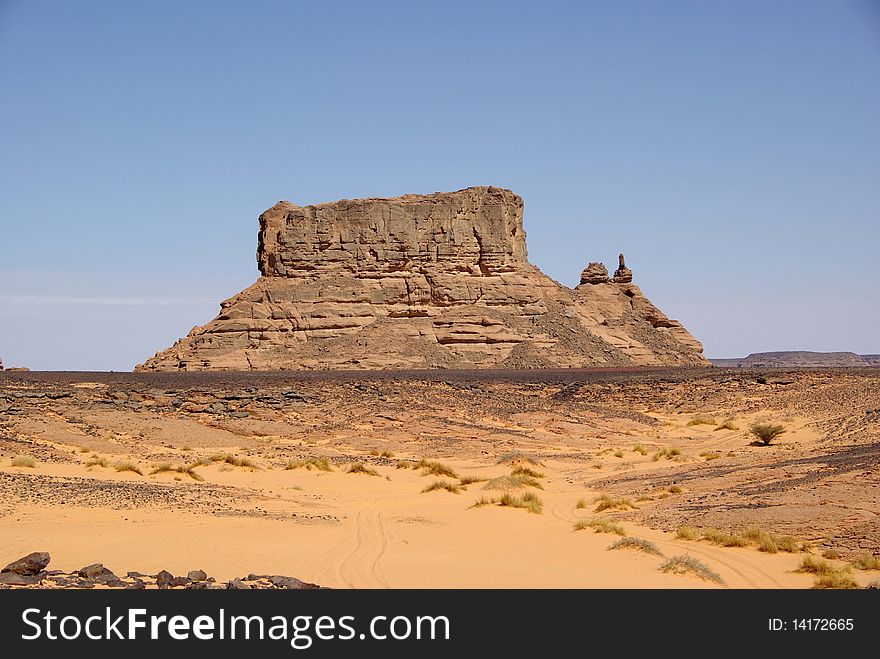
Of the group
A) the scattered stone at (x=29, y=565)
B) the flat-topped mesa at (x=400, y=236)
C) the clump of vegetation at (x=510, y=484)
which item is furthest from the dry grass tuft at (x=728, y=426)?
the flat-topped mesa at (x=400, y=236)

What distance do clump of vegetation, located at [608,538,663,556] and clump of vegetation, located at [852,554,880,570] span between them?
92.9 inches

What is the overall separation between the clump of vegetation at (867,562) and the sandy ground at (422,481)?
0.80 feet

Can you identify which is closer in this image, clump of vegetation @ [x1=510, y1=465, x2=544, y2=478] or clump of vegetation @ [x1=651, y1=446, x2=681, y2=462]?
clump of vegetation @ [x1=510, y1=465, x2=544, y2=478]

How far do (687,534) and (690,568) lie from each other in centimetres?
256

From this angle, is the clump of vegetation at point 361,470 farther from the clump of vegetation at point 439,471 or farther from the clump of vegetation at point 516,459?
the clump of vegetation at point 516,459

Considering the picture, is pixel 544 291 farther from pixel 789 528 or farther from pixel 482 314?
pixel 789 528

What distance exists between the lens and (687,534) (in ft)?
43.3

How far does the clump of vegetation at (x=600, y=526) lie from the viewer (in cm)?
1384

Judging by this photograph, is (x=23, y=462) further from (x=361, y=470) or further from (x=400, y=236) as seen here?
(x=400, y=236)

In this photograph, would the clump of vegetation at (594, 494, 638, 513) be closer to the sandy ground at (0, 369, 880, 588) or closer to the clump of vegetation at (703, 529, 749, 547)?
the sandy ground at (0, 369, 880, 588)

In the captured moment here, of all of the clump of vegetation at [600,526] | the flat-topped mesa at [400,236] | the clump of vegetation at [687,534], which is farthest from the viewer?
the flat-topped mesa at [400,236]

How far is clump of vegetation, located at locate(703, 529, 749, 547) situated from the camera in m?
12.4

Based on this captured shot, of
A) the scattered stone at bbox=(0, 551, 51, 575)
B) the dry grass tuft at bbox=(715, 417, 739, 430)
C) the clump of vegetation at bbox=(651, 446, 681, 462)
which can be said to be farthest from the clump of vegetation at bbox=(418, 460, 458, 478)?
the dry grass tuft at bbox=(715, 417, 739, 430)
